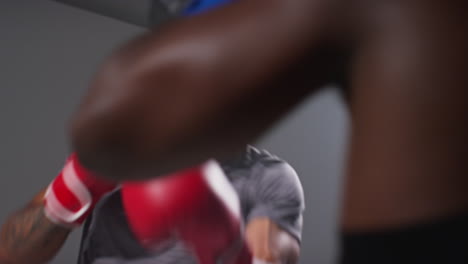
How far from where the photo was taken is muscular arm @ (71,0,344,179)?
313mm

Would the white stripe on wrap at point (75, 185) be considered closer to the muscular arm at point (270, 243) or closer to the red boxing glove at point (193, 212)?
the red boxing glove at point (193, 212)

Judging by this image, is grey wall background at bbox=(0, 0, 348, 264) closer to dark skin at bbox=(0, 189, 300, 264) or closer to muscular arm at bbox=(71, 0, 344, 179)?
dark skin at bbox=(0, 189, 300, 264)

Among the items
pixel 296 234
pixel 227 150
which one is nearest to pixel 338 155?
pixel 296 234

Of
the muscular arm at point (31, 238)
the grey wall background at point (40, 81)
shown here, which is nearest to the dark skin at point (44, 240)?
the muscular arm at point (31, 238)

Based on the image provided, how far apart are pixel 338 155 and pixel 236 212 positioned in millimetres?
2425

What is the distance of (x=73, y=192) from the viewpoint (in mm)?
930

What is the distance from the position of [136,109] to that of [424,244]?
0.21 m

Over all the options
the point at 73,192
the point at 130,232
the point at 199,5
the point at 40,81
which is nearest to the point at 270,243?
the point at 130,232

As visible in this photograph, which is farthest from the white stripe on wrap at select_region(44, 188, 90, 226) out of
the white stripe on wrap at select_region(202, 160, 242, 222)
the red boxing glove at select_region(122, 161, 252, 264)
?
the white stripe on wrap at select_region(202, 160, 242, 222)

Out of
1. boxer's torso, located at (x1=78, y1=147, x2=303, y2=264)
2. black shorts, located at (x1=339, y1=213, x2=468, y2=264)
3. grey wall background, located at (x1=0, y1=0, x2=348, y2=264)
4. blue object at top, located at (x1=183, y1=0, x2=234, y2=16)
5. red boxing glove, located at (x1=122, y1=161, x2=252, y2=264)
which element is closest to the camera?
black shorts, located at (x1=339, y1=213, x2=468, y2=264)

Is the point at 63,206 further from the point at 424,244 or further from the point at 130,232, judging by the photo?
the point at 424,244

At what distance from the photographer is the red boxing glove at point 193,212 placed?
781mm

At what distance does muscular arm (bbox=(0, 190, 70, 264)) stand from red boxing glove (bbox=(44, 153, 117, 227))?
67 mm

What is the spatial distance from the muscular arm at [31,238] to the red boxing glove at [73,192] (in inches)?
2.6
